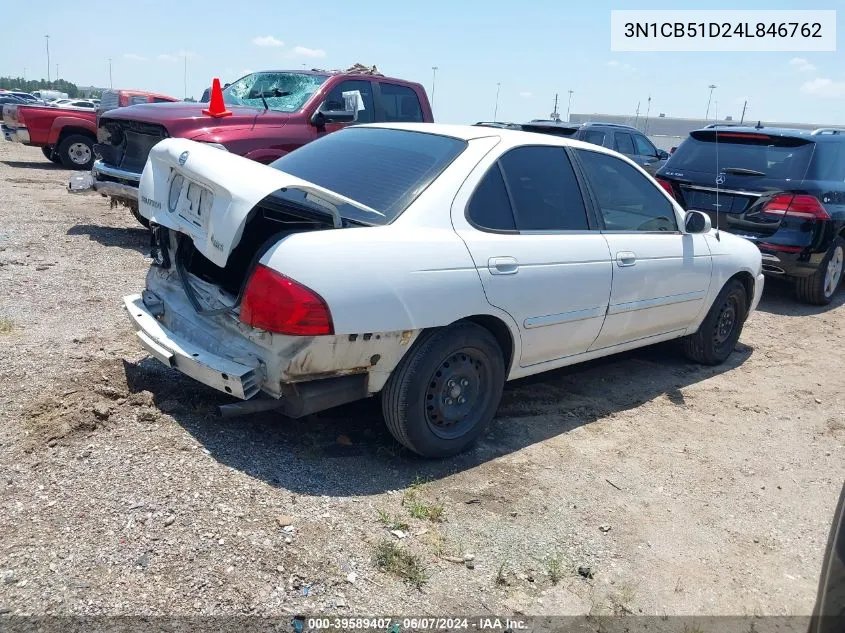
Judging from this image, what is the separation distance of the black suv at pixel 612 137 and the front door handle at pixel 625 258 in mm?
9589

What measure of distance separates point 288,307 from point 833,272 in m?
6.94

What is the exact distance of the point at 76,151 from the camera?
14961 mm

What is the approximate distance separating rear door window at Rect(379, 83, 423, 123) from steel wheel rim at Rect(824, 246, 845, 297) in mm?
5087

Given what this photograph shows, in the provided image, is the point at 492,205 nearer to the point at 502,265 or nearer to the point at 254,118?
the point at 502,265

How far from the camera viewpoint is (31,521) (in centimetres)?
283

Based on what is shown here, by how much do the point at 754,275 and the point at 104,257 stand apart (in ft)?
20.1

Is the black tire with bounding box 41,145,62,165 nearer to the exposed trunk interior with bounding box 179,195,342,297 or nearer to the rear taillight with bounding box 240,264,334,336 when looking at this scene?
the exposed trunk interior with bounding box 179,195,342,297

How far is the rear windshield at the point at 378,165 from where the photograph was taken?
3.59 metres

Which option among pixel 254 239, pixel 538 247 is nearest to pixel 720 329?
pixel 538 247

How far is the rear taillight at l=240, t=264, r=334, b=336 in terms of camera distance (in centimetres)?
304

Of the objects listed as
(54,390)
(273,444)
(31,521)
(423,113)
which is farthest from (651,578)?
(423,113)

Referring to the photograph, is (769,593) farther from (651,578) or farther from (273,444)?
(273,444)

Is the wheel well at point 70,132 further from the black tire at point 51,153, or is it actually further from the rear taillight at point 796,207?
the rear taillight at point 796,207

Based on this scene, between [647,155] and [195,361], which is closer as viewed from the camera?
[195,361]
